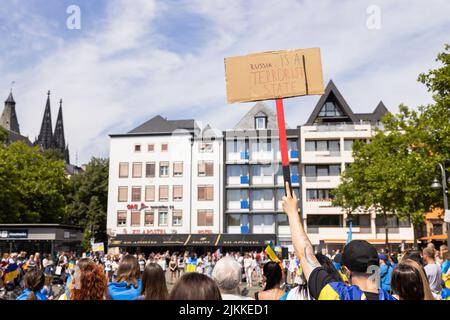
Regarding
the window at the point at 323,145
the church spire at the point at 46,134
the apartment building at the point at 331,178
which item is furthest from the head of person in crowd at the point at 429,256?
the church spire at the point at 46,134

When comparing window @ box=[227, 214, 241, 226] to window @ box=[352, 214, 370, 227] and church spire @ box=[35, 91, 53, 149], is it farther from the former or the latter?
church spire @ box=[35, 91, 53, 149]

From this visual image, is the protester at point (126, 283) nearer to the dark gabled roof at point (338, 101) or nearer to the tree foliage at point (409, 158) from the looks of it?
the tree foliage at point (409, 158)

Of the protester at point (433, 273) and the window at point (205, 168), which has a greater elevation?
the window at point (205, 168)

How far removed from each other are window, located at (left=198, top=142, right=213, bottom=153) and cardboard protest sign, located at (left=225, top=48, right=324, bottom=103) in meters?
50.6

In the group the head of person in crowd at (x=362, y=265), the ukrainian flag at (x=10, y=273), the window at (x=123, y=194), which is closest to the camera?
the head of person in crowd at (x=362, y=265)

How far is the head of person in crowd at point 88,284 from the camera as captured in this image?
4043mm

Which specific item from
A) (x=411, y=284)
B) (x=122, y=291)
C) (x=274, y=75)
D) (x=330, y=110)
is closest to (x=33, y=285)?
(x=122, y=291)

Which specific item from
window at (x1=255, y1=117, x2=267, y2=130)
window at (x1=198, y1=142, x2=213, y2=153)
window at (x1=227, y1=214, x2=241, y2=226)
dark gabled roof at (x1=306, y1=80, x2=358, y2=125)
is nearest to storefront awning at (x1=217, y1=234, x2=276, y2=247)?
window at (x1=227, y1=214, x2=241, y2=226)

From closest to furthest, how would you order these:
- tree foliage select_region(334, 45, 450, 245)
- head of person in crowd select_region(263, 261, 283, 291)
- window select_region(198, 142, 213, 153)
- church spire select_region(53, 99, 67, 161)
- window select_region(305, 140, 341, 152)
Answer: head of person in crowd select_region(263, 261, 283, 291), tree foliage select_region(334, 45, 450, 245), window select_region(305, 140, 341, 152), window select_region(198, 142, 213, 153), church spire select_region(53, 99, 67, 161)

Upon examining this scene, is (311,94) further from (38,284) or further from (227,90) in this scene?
(38,284)

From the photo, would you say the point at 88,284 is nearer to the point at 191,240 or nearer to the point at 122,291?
the point at 122,291

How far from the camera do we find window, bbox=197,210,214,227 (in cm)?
5219

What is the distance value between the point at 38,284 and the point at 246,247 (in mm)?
46434

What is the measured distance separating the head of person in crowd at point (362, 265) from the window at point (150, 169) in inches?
2025
